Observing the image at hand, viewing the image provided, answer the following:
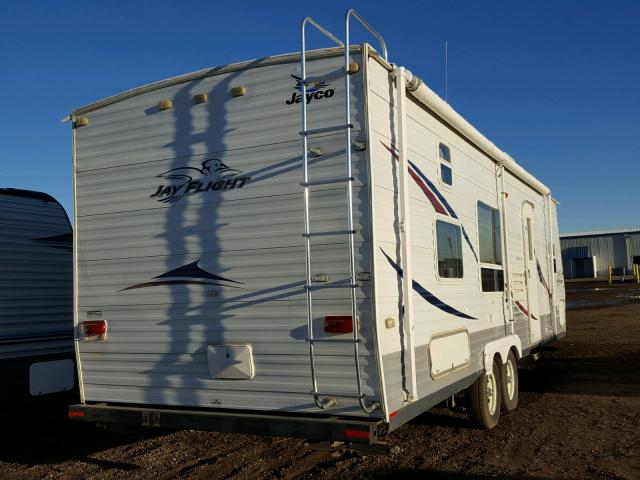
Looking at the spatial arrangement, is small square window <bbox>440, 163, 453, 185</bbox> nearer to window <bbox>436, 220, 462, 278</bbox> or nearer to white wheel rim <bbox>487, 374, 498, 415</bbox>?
window <bbox>436, 220, 462, 278</bbox>

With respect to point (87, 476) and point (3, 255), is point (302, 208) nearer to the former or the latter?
point (87, 476)

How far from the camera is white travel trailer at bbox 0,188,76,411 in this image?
6.52 meters

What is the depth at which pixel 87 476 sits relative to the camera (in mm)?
5781

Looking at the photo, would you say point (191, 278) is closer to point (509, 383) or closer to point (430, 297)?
point (430, 297)

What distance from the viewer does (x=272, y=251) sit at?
4.87 metres

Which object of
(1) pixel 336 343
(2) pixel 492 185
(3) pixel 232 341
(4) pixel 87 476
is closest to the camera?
(1) pixel 336 343

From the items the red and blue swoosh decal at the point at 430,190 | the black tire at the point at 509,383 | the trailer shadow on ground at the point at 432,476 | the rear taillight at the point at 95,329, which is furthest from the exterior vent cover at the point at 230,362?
the black tire at the point at 509,383

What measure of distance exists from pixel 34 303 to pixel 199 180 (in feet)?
9.47

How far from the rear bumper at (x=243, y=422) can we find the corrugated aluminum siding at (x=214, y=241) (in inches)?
4.4

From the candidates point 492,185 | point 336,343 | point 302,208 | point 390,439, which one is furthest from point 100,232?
point 492,185

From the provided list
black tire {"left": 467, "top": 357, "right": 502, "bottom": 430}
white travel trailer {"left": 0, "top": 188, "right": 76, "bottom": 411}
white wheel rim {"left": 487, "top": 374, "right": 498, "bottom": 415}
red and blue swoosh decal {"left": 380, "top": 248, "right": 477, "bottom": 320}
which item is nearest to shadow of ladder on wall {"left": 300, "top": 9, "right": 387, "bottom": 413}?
red and blue swoosh decal {"left": 380, "top": 248, "right": 477, "bottom": 320}

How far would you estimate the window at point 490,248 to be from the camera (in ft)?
23.6

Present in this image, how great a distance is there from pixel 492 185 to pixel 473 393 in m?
2.63

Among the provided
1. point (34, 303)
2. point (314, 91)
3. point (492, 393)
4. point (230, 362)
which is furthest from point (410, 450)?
point (34, 303)
